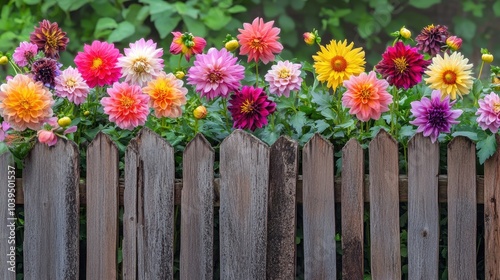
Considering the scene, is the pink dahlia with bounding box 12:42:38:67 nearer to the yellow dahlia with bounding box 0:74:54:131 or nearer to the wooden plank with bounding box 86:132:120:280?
the yellow dahlia with bounding box 0:74:54:131

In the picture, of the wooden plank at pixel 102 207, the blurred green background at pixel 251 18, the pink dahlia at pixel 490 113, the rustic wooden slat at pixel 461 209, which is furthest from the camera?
the blurred green background at pixel 251 18

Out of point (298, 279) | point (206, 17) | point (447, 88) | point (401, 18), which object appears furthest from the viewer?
point (401, 18)

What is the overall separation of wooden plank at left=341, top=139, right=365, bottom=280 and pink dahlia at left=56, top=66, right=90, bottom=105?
797 millimetres

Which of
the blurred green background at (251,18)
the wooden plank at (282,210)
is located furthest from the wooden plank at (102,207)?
the blurred green background at (251,18)

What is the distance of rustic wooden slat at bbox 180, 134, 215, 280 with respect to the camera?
9.09 feet

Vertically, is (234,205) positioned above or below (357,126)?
below

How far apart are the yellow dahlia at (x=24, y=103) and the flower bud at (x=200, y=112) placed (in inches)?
17.4

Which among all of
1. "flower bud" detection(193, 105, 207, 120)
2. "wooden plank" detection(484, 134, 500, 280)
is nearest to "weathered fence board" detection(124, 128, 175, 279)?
"flower bud" detection(193, 105, 207, 120)

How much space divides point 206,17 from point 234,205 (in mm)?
2568

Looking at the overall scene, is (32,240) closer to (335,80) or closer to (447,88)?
(335,80)

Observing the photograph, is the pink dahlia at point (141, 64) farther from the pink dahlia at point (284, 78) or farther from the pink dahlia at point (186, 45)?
the pink dahlia at point (284, 78)

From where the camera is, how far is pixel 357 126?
2.96 metres

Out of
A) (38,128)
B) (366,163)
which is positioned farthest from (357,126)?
(38,128)

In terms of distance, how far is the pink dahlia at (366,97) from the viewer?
2.68 m
